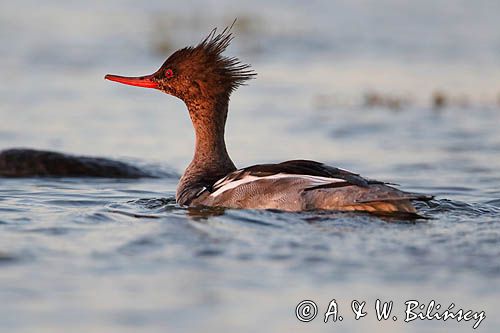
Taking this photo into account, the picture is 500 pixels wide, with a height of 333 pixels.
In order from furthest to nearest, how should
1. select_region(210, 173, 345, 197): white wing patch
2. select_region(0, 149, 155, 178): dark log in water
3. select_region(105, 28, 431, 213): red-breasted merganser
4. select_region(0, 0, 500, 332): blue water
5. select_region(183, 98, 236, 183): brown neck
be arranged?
select_region(0, 149, 155, 178): dark log in water < select_region(183, 98, 236, 183): brown neck < select_region(210, 173, 345, 197): white wing patch < select_region(105, 28, 431, 213): red-breasted merganser < select_region(0, 0, 500, 332): blue water

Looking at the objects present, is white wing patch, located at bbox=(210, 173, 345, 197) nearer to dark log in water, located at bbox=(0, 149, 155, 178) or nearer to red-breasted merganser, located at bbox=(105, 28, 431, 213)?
red-breasted merganser, located at bbox=(105, 28, 431, 213)

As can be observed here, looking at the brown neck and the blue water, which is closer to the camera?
the blue water

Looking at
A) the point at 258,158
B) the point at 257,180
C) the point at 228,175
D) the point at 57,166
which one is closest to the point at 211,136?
the point at 228,175

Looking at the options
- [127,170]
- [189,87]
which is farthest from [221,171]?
[127,170]

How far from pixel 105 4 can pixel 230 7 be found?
2.54 meters

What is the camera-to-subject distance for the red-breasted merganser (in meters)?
8.12

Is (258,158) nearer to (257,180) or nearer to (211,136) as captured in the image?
(211,136)

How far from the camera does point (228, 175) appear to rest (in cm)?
896

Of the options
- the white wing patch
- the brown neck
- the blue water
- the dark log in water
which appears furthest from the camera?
the dark log in water

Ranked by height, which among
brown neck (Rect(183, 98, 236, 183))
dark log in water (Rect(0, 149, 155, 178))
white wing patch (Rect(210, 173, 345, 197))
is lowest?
white wing patch (Rect(210, 173, 345, 197))

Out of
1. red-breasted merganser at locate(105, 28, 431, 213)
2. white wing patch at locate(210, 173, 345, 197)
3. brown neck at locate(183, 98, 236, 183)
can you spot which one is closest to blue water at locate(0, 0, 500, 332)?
red-breasted merganser at locate(105, 28, 431, 213)

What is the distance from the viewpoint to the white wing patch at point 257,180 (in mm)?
8234

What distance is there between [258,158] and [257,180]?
416 cm

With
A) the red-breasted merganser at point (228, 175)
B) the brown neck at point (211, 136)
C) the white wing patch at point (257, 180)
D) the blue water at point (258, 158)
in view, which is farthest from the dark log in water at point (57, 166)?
the white wing patch at point (257, 180)
